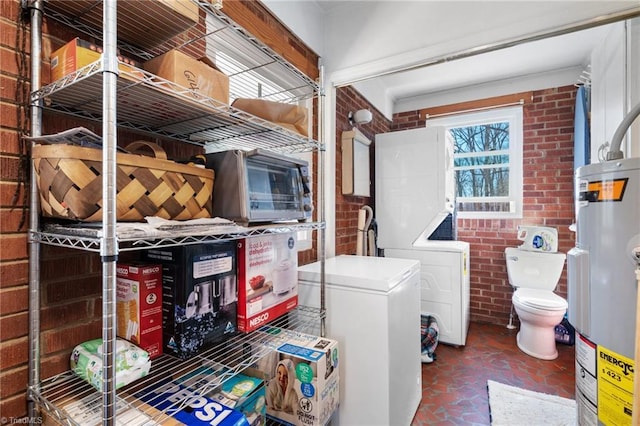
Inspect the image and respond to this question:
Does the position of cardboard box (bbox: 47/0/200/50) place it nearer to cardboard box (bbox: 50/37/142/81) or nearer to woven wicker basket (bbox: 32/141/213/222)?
cardboard box (bbox: 50/37/142/81)

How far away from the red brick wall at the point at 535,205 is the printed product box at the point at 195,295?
3078 millimetres

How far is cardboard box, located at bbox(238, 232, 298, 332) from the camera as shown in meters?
1.18

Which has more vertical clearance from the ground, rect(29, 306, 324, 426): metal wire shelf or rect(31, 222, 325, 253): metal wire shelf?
rect(31, 222, 325, 253): metal wire shelf

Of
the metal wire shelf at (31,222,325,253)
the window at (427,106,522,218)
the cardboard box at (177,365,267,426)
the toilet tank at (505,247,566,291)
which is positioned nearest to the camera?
the metal wire shelf at (31,222,325,253)

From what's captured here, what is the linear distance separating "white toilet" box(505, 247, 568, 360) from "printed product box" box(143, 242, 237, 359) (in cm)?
262

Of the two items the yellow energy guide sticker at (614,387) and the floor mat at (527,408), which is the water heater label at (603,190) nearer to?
the yellow energy guide sticker at (614,387)

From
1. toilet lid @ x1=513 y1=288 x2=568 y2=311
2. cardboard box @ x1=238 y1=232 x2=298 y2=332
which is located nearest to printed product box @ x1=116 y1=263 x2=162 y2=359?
cardboard box @ x1=238 y1=232 x2=298 y2=332

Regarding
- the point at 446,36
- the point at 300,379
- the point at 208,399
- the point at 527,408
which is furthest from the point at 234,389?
the point at 446,36

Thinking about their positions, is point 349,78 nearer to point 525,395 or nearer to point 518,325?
point 525,395

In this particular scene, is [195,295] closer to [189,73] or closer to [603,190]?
[189,73]

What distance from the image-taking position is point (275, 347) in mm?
1298

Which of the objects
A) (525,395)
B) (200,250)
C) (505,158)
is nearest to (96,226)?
(200,250)

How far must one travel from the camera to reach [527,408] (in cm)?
194

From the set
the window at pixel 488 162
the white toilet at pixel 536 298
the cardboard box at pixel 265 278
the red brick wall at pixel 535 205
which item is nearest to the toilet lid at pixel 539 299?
the white toilet at pixel 536 298
